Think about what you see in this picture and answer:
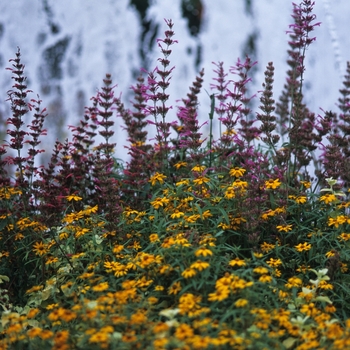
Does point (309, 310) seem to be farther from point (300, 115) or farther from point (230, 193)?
point (300, 115)

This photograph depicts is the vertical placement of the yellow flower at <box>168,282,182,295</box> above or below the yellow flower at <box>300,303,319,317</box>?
above

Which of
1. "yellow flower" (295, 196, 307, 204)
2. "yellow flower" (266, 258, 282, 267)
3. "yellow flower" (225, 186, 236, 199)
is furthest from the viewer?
"yellow flower" (295, 196, 307, 204)

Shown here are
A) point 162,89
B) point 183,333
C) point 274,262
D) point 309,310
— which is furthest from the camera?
point 162,89

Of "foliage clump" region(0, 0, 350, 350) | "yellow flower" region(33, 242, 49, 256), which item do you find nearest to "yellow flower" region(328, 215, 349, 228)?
"foliage clump" region(0, 0, 350, 350)

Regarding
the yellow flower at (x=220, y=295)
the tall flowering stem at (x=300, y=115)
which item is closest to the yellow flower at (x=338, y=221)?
the tall flowering stem at (x=300, y=115)

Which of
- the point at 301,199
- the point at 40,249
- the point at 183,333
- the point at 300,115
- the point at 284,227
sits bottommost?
the point at 183,333

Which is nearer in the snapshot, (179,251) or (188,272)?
(188,272)

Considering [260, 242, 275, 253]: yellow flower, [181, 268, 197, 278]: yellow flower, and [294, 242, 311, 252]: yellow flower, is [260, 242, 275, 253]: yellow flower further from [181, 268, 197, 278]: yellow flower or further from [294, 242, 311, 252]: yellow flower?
[181, 268, 197, 278]: yellow flower

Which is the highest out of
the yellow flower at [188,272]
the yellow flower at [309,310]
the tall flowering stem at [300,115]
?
the tall flowering stem at [300,115]

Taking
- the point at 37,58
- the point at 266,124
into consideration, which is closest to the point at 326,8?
the point at 37,58

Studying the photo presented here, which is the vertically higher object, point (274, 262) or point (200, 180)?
point (200, 180)

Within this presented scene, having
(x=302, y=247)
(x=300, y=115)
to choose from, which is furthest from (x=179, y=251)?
(x=300, y=115)

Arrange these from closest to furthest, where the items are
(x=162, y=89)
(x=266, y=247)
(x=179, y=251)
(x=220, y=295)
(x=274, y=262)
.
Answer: (x=220, y=295) < (x=179, y=251) < (x=274, y=262) < (x=266, y=247) < (x=162, y=89)

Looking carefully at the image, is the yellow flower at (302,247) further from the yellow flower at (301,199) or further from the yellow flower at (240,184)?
the yellow flower at (240,184)
